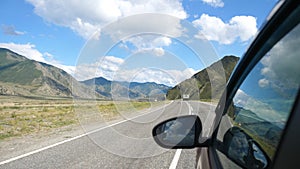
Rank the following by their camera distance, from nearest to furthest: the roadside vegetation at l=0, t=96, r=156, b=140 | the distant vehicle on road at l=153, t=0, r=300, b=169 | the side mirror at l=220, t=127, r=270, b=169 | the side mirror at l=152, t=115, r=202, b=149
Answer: the distant vehicle on road at l=153, t=0, r=300, b=169
the side mirror at l=220, t=127, r=270, b=169
the side mirror at l=152, t=115, r=202, b=149
the roadside vegetation at l=0, t=96, r=156, b=140

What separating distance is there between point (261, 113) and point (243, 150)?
282mm

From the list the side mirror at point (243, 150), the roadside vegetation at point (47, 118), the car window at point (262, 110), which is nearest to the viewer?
the car window at point (262, 110)

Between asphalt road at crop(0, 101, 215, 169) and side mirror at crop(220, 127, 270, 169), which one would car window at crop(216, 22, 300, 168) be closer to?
side mirror at crop(220, 127, 270, 169)

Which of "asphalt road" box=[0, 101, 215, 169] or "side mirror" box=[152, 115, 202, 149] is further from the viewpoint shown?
"asphalt road" box=[0, 101, 215, 169]

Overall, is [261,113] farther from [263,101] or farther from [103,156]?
[103,156]

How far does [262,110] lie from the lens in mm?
1480

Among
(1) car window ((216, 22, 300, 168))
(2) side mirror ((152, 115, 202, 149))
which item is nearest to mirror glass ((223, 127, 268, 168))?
(1) car window ((216, 22, 300, 168))

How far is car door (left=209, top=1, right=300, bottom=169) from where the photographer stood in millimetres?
1069

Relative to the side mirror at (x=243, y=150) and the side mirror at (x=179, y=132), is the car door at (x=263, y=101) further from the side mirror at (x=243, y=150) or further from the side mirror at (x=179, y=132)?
the side mirror at (x=179, y=132)

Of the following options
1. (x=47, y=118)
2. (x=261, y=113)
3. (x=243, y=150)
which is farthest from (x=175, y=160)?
(x=47, y=118)

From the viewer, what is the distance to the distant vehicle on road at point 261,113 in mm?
979

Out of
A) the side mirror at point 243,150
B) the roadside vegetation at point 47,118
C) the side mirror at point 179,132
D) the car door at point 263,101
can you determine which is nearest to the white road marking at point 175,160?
the side mirror at point 179,132

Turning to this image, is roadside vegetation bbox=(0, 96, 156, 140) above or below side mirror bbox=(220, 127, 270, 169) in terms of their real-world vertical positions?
below

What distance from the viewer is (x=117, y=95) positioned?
16500 mm
